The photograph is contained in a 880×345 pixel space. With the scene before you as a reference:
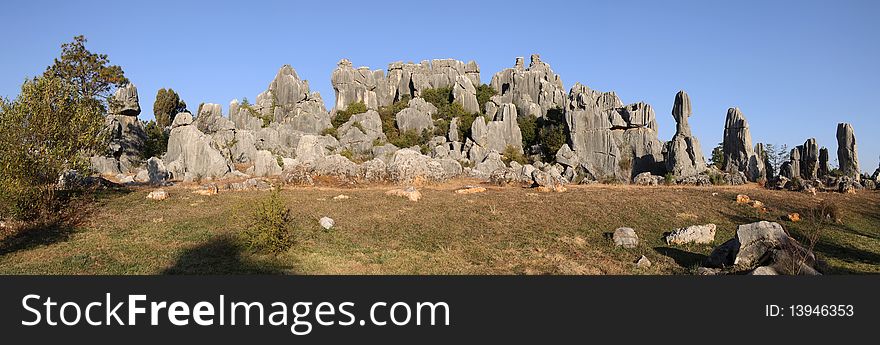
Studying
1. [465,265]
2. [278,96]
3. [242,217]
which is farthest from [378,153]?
[465,265]

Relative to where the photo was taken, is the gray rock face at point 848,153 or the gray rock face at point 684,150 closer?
the gray rock face at point 848,153

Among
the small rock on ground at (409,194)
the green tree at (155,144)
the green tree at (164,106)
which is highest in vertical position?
the green tree at (164,106)

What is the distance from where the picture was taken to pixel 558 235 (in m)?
19.0

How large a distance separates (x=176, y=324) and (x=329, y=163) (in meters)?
30.4

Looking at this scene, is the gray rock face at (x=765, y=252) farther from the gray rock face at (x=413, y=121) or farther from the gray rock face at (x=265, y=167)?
the gray rock face at (x=413, y=121)

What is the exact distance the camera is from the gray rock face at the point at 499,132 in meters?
70.6

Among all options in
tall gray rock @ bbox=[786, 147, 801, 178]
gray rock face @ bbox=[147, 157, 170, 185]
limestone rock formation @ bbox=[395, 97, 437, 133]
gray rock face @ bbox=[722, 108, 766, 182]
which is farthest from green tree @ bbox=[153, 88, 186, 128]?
tall gray rock @ bbox=[786, 147, 801, 178]

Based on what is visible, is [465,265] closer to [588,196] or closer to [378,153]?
[588,196]

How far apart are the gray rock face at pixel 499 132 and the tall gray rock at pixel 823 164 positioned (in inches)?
1347

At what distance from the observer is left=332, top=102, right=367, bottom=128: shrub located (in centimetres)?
8069

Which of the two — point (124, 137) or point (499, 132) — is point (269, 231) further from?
point (499, 132)

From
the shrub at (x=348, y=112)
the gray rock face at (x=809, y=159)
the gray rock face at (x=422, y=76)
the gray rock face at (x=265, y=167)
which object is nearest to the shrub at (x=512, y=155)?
the gray rock face at (x=422, y=76)

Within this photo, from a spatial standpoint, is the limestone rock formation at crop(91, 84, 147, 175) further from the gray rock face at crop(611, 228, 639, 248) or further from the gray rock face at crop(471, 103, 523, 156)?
the gray rock face at crop(611, 228, 639, 248)

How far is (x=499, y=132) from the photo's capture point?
237 feet
